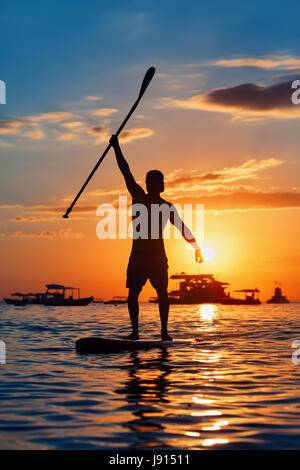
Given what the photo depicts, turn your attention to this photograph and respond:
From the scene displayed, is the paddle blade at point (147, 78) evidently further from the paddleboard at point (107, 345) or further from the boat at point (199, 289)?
the boat at point (199, 289)

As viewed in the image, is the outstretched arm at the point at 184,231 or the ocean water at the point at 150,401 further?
the outstretched arm at the point at 184,231

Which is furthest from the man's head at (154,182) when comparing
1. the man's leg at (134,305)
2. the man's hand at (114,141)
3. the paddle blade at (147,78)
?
the man's leg at (134,305)

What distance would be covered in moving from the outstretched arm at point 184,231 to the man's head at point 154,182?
17.6 inches

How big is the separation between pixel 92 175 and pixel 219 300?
479ft

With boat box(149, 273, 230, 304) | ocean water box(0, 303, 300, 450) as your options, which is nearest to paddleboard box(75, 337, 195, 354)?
ocean water box(0, 303, 300, 450)

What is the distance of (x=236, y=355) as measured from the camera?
946 centimetres

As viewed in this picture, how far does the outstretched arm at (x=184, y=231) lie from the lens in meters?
10.6

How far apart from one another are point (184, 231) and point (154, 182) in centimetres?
106

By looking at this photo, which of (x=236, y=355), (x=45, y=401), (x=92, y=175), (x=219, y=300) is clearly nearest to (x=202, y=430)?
(x=45, y=401)

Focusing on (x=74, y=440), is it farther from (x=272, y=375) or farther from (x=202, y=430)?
(x=272, y=375)

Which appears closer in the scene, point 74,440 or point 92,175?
point 74,440

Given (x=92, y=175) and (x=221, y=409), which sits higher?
(x=92, y=175)

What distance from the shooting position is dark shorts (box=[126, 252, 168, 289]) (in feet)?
34.0

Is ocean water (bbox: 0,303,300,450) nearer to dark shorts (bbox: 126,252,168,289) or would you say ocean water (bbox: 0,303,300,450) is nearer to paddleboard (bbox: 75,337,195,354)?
paddleboard (bbox: 75,337,195,354)
